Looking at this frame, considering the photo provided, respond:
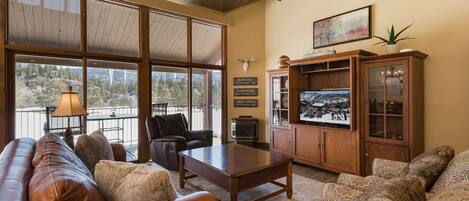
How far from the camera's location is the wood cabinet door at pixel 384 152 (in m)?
3.27

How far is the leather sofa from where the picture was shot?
1016mm

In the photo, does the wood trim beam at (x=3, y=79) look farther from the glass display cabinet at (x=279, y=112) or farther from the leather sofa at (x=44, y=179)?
the glass display cabinet at (x=279, y=112)

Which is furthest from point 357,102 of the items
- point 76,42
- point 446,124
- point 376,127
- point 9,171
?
point 76,42

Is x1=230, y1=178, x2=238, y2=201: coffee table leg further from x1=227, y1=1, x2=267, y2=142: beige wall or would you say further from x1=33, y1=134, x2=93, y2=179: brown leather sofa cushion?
x1=227, y1=1, x2=267, y2=142: beige wall

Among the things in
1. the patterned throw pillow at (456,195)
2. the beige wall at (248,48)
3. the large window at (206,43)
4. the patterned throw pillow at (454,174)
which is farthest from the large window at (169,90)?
the patterned throw pillow at (456,195)

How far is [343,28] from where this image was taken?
4.42m

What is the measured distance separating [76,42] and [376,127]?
5045 mm

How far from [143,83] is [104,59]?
796mm

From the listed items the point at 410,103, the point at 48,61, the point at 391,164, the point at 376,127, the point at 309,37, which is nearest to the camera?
the point at 391,164

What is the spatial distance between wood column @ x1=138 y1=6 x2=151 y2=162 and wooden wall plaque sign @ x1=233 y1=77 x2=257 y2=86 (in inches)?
84.3

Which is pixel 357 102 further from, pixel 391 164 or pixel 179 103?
pixel 179 103

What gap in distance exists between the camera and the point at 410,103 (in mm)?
3225

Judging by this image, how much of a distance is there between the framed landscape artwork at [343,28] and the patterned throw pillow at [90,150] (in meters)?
4.14

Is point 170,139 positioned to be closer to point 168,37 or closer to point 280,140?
point 280,140
